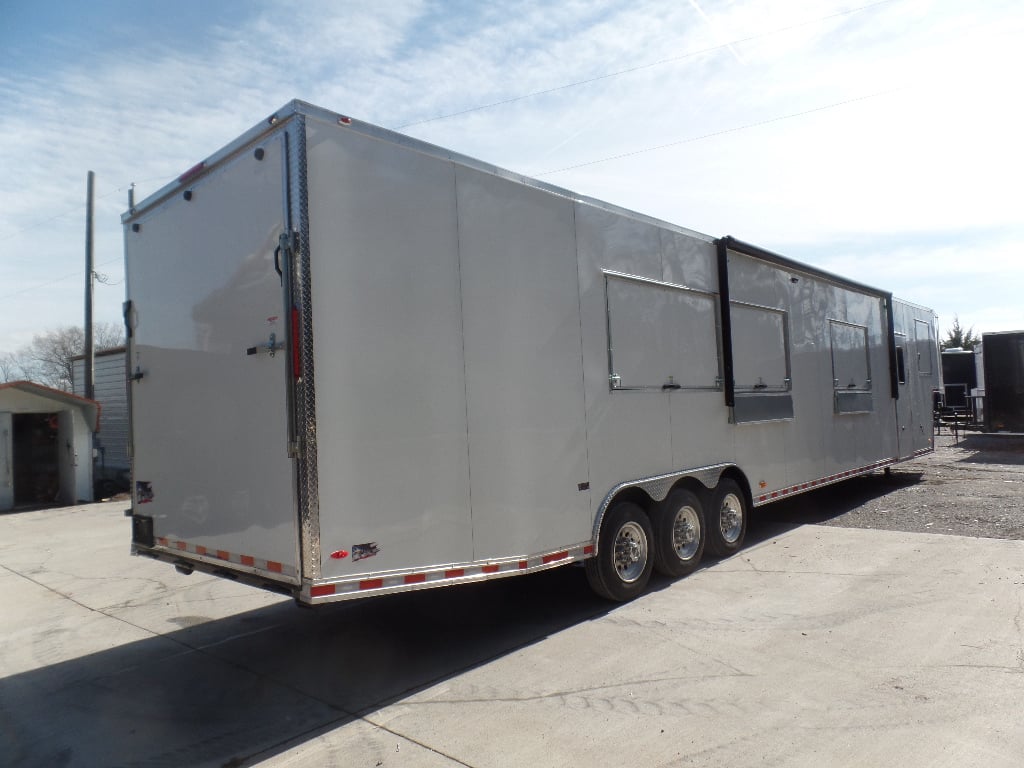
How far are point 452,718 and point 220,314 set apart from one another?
307cm

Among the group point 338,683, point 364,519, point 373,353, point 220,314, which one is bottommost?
point 338,683

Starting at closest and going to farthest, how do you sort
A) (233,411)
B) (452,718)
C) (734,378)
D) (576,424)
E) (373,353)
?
1. (452,718)
2. (373,353)
3. (233,411)
4. (576,424)
5. (734,378)

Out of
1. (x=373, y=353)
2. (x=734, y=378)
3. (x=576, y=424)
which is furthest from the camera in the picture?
Answer: (x=734, y=378)

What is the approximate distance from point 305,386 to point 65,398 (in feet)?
50.4

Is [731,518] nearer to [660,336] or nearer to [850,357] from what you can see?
[660,336]

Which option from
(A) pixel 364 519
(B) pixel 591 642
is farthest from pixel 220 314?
(B) pixel 591 642

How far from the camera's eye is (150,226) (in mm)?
6141

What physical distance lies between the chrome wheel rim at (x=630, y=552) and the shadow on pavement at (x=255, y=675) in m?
0.34

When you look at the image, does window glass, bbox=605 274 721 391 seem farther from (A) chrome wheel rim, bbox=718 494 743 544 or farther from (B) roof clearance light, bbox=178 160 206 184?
(B) roof clearance light, bbox=178 160 206 184

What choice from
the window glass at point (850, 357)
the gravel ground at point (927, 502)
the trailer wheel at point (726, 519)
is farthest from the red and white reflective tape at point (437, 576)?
the window glass at point (850, 357)

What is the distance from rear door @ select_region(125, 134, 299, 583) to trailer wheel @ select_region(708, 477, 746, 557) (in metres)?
4.81

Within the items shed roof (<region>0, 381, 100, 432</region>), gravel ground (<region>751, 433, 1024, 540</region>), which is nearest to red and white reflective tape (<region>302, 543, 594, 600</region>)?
gravel ground (<region>751, 433, 1024, 540</region>)

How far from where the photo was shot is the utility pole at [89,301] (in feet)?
62.5

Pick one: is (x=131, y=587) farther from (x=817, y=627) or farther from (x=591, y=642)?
(x=817, y=627)
